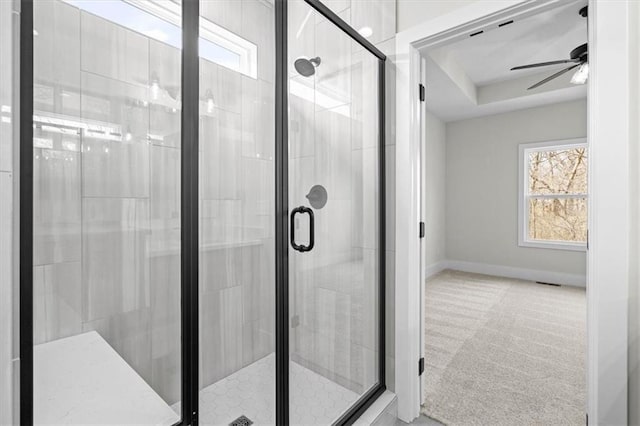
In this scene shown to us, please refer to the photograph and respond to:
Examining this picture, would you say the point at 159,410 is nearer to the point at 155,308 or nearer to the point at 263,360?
the point at 155,308

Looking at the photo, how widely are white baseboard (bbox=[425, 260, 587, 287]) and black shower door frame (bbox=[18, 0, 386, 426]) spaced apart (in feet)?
14.1

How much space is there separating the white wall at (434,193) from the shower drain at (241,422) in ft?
14.4

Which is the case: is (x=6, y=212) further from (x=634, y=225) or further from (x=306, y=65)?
(x=634, y=225)

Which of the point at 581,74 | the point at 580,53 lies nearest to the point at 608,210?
the point at 580,53

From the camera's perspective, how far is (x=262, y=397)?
1.39 meters

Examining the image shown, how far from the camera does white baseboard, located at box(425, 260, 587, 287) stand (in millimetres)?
4699

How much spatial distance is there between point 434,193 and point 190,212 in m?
4.99

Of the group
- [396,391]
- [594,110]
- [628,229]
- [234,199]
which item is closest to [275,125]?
[234,199]

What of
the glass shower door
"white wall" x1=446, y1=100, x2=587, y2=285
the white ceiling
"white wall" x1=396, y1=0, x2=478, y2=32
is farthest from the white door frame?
"white wall" x1=446, y1=100, x2=587, y2=285

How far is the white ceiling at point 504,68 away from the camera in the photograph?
10.8 feet

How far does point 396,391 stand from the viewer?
1899 mm

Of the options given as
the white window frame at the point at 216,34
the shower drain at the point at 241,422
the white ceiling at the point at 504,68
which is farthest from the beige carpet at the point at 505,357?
the white ceiling at the point at 504,68

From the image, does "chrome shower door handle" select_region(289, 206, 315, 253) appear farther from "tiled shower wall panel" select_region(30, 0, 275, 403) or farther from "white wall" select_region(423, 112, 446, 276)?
"white wall" select_region(423, 112, 446, 276)

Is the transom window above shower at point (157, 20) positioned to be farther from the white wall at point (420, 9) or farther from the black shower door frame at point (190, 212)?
the white wall at point (420, 9)
